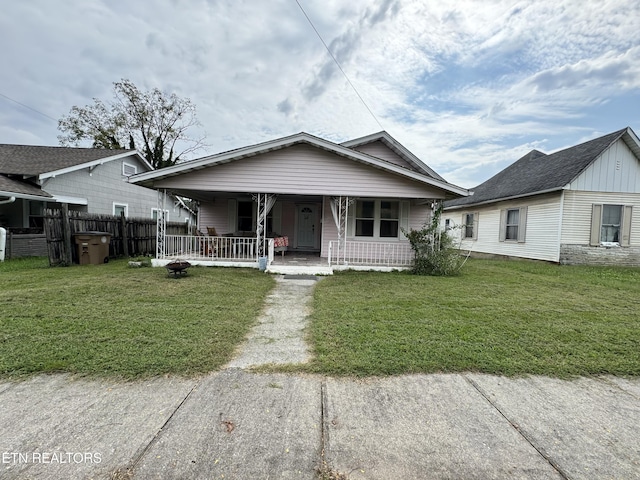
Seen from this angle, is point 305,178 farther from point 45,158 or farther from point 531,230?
point 45,158

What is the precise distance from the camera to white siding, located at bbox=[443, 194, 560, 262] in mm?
12523

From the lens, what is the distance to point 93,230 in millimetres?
10898

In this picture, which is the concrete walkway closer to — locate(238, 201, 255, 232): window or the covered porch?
the covered porch

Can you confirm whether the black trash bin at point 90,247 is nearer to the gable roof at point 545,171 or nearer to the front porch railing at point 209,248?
the front porch railing at point 209,248

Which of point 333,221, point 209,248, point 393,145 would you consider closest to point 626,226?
point 393,145

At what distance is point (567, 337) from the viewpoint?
408 cm

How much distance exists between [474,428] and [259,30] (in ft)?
43.5

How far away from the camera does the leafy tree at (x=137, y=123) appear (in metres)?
28.5

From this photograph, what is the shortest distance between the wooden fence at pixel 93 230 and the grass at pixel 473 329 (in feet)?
28.7

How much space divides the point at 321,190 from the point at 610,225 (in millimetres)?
12244

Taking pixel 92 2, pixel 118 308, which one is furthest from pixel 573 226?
pixel 92 2

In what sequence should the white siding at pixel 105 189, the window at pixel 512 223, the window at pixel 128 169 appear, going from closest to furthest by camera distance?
the white siding at pixel 105 189
the window at pixel 512 223
the window at pixel 128 169

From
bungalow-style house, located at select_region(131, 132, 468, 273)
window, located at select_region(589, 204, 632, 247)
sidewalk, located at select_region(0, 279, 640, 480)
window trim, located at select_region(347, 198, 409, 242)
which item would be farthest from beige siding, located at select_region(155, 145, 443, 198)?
window, located at select_region(589, 204, 632, 247)

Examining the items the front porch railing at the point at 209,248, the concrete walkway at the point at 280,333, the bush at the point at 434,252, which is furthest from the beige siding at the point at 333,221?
the concrete walkway at the point at 280,333
